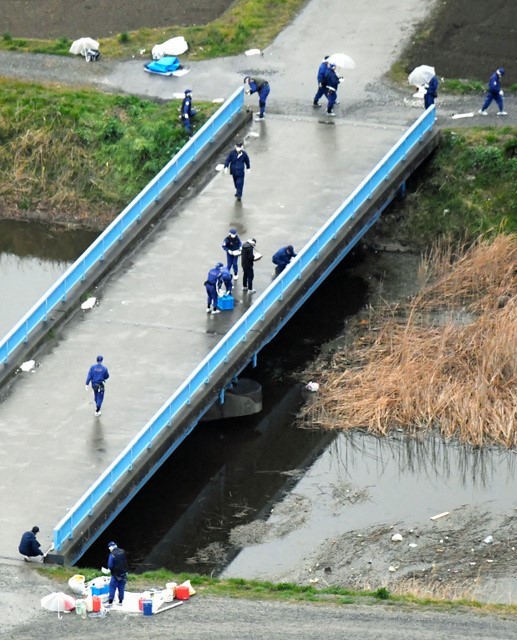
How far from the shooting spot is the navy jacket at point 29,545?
3506cm

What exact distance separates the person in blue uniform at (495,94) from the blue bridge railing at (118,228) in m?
5.94

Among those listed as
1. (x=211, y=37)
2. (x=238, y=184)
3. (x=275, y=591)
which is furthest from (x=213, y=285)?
(x=211, y=37)

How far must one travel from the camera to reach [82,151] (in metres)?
52.0

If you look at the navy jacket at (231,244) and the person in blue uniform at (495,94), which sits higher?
the person in blue uniform at (495,94)

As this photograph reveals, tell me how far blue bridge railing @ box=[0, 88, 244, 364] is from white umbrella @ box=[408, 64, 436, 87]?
467 centimetres

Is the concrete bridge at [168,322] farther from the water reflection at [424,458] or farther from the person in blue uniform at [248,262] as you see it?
the water reflection at [424,458]

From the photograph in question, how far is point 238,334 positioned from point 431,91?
36.3 feet

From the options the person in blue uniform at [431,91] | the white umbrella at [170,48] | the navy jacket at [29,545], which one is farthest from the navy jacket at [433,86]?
the navy jacket at [29,545]

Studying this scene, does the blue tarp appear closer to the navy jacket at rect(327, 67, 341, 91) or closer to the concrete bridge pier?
the navy jacket at rect(327, 67, 341, 91)

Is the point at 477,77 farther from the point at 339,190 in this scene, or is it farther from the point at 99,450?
the point at 99,450

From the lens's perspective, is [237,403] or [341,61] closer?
[237,403]

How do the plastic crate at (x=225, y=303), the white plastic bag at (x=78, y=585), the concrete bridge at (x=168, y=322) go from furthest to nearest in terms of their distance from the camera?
1. the plastic crate at (x=225, y=303)
2. the concrete bridge at (x=168, y=322)
3. the white plastic bag at (x=78, y=585)

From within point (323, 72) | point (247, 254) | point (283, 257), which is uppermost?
point (323, 72)

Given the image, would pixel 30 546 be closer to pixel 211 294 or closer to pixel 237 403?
pixel 237 403
